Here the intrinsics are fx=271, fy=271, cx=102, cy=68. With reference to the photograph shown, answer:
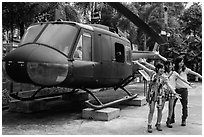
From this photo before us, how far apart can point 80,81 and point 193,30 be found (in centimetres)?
2065

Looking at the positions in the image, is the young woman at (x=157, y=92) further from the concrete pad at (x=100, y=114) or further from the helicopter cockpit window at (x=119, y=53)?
the helicopter cockpit window at (x=119, y=53)

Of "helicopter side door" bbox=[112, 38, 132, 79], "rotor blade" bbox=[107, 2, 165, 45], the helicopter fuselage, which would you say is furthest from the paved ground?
"rotor blade" bbox=[107, 2, 165, 45]

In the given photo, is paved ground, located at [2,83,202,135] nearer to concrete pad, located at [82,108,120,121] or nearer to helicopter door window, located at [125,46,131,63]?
concrete pad, located at [82,108,120,121]

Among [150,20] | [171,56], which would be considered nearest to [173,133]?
[171,56]

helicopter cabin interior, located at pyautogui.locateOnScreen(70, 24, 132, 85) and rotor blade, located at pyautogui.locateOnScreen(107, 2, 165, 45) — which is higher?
rotor blade, located at pyautogui.locateOnScreen(107, 2, 165, 45)

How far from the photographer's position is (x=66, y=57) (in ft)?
18.8

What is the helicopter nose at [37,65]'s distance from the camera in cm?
525

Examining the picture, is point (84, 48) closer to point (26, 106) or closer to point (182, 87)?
point (26, 106)

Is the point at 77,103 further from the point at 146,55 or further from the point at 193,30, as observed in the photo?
the point at 193,30

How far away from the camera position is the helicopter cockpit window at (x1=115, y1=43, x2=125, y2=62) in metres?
8.07

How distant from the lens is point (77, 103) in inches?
340

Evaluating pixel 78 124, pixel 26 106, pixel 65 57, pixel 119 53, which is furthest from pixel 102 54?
pixel 26 106

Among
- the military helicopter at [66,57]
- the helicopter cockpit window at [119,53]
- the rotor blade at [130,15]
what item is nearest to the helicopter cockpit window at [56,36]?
the military helicopter at [66,57]

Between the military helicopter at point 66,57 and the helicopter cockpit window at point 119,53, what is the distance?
259 mm
